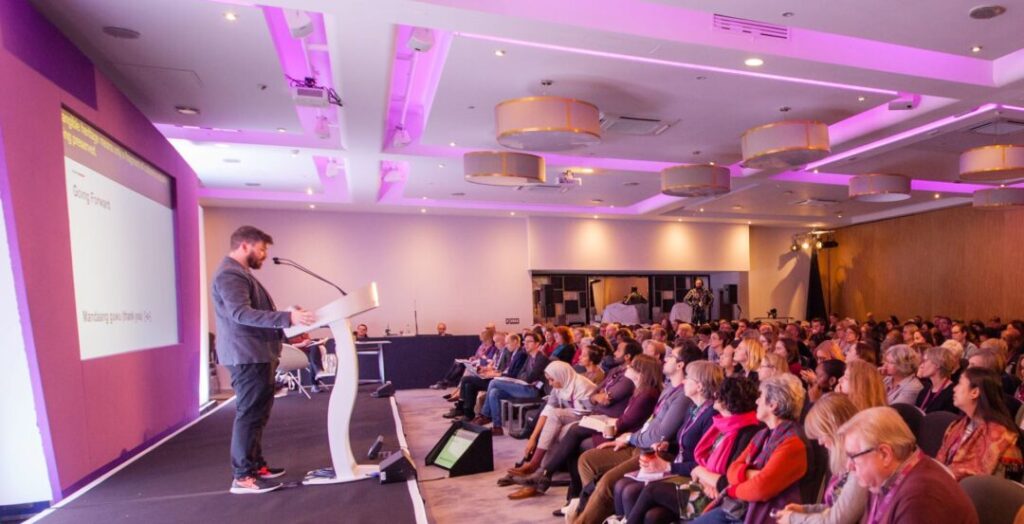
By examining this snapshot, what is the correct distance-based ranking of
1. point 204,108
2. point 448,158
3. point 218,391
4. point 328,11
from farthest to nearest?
point 218,391 → point 448,158 → point 204,108 → point 328,11

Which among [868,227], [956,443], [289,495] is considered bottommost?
[289,495]

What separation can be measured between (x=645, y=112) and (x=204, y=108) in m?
4.56

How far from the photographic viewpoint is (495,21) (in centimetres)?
433

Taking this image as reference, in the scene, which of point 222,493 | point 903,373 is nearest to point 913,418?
point 903,373

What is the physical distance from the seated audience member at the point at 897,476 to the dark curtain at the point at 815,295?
15.7 m

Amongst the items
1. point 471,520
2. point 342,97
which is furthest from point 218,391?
point 471,520

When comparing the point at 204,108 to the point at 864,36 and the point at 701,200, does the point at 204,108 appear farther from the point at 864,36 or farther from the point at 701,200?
the point at 701,200

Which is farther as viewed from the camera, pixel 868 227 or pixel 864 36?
pixel 868 227

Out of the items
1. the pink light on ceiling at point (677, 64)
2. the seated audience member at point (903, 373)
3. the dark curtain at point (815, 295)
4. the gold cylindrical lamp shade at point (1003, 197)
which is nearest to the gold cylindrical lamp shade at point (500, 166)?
the pink light on ceiling at point (677, 64)

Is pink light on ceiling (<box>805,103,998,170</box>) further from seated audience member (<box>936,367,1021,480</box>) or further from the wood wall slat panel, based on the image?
the wood wall slat panel

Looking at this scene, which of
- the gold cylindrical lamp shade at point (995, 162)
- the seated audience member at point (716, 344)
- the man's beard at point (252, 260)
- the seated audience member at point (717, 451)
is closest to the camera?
the seated audience member at point (717, 451)

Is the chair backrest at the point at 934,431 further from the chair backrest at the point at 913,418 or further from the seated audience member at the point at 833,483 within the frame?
the seated audience member at the point at 833,483

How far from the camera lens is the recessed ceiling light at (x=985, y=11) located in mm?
4340

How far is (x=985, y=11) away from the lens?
14.4 ft
